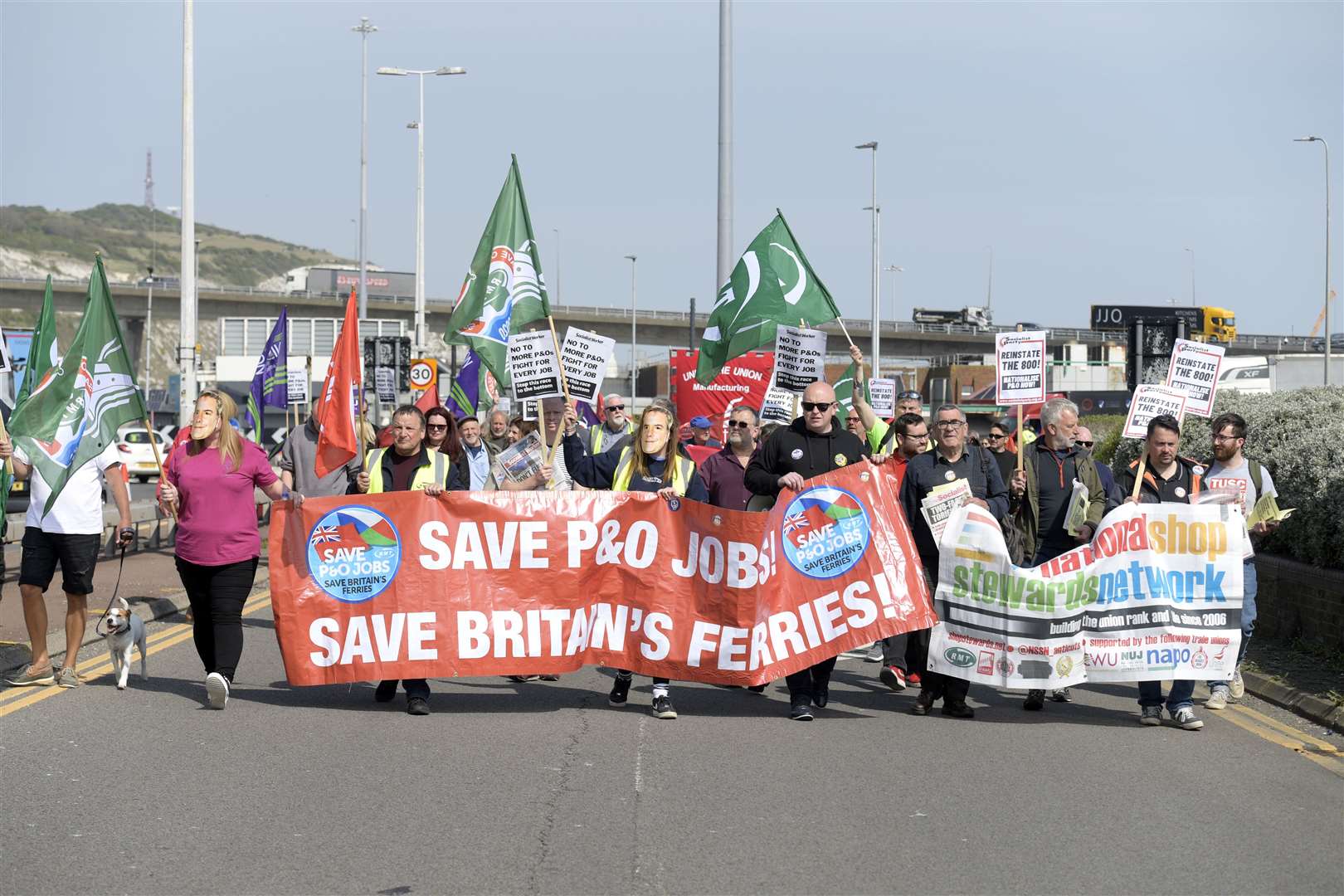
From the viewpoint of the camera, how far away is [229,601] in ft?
31.3

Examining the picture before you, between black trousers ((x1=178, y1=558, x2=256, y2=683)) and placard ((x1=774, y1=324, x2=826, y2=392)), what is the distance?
5.97 metres

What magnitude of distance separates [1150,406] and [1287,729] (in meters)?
3.49

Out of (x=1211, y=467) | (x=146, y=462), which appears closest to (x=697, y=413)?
(x=1211, y=467)

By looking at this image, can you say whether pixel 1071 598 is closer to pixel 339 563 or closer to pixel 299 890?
pixel 339 563

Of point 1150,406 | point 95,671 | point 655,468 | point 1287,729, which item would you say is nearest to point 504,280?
point 655,468

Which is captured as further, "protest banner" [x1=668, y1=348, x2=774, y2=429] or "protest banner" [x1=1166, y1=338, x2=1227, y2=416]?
"protest banner" [x1=668, y1=348, x2=774, y2=429]

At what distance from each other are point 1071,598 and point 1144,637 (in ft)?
1.54

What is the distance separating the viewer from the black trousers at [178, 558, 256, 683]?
9.50 m

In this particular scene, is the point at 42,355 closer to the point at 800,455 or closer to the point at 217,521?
the point at 217,521

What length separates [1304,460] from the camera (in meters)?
12.7

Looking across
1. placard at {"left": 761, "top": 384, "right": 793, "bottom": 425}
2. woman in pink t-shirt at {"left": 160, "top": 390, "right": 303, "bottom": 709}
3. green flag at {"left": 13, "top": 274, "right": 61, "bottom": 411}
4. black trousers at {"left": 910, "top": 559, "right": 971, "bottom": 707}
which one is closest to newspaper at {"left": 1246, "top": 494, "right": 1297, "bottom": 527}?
black trousers at {"left": 910, "top": 559, "right": 971, "bottom": 707}

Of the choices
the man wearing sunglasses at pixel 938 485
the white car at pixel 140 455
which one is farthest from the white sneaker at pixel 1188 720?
the white car at pixel 140 455

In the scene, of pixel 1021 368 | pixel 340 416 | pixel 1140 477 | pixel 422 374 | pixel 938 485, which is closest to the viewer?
A: pixel 938 485

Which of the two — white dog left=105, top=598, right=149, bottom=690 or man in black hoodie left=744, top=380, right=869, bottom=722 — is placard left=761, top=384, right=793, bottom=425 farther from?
white dog left=105, top=598, right=149, bottom=690
